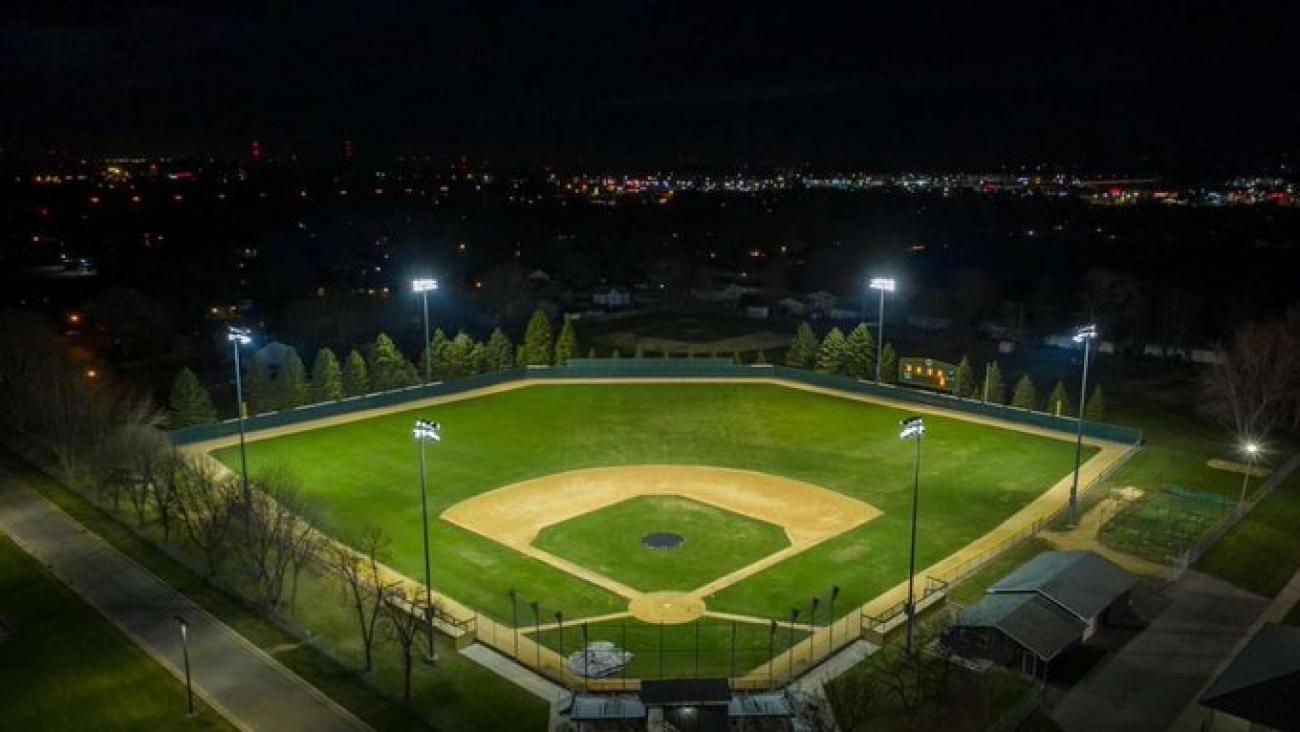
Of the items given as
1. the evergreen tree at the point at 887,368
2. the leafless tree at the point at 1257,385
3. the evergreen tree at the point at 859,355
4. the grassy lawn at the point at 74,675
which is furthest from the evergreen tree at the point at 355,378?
the leafless tree at the point at 1257,385

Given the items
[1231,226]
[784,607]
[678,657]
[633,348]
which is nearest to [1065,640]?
[784,607]

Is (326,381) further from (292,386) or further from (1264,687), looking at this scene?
(1264,687)

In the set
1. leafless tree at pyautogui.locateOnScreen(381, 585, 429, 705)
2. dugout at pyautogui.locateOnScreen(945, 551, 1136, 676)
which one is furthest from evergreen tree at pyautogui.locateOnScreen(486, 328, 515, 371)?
dugout at pyautogui.locateOnScreen(945, 551, 1136, 676)

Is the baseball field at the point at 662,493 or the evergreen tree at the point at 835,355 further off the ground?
the evergreen tree at the point at 835,355

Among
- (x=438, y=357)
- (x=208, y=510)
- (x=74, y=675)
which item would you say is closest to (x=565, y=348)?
(x=438, y=357)

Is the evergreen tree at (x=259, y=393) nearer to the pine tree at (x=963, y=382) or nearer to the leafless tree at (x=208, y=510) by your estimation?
the leafless tree at (x=208, y=510)

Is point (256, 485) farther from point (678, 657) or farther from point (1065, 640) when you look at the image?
point (1065, 640)
